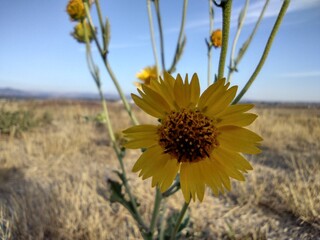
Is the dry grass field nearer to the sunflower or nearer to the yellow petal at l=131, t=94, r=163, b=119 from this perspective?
the sunflower

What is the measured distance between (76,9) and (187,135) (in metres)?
1.26

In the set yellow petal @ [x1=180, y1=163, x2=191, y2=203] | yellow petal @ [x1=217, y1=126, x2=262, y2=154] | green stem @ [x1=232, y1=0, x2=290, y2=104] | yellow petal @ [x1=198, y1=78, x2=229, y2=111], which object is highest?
green stem @ [x1=232, y1=0, x2=290, y2=104]

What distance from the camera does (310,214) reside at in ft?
7.09

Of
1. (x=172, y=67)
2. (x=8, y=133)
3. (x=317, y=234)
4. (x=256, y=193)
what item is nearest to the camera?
(x=172, y=67)

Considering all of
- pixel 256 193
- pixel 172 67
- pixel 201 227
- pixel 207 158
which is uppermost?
pixel 172 67

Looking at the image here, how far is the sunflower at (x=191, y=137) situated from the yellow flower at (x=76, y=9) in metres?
1.17

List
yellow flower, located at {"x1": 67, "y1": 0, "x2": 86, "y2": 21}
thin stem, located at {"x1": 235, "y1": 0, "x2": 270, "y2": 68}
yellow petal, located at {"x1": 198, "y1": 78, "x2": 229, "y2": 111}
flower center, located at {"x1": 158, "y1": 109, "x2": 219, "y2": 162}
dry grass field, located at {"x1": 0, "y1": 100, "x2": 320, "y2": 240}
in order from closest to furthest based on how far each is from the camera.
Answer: yellow petal, located at {"x1": 198, "y1": 78, "x2": 229, "y2": 111}, flower center, located at {"x1": 158, "y1": 109, "x2": 219, "y2": 162}, thin stem, located at {"x1": 235, "y1": 0, "x2": 270, "y2": 68}, yellow flower, located at {"x1": 67, "y1": 0, "x2": 86, "y2": 21}, dry grass field, located at {"x1": 0, "y1": 100, "x2": 320, "y2": 240}

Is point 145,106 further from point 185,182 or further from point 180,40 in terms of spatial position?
point 180,40

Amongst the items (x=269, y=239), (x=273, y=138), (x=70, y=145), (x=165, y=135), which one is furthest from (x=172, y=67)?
(x=273, y=138)

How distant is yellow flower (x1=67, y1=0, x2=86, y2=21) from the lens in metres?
1.86

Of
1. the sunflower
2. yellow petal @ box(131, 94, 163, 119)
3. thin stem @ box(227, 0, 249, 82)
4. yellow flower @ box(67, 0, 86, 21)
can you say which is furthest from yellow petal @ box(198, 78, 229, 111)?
yellow flower @ box(67, 0, 86, 21)

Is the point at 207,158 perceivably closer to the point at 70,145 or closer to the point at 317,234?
the point at 317,234

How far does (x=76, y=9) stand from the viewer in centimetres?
187

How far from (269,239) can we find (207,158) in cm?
148
